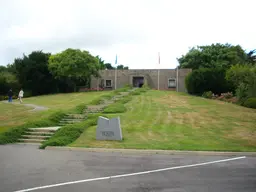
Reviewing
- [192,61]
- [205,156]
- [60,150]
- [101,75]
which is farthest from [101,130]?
[192,61]

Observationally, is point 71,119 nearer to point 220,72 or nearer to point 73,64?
point 220,72

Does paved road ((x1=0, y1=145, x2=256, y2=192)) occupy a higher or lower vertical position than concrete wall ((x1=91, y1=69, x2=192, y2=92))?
lower

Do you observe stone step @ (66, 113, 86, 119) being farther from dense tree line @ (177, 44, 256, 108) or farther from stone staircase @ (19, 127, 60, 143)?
dense tree line @ (177, 44, 256, 108)

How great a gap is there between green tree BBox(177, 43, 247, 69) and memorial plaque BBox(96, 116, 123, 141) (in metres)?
37.3

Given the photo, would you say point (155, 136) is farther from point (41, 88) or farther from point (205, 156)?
point (41, 88)

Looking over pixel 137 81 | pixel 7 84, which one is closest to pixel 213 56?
pixel 137 81

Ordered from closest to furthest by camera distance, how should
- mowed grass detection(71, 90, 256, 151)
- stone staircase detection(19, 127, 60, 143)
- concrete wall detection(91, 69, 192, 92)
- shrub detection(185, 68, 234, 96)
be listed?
mowed grass detection(71, 90, 256, 151), stone staircase detection(19, 127, 60, 143), shrub detection(185, 68, 234, 96), concrete wall detection(91, 69, 192, 92)

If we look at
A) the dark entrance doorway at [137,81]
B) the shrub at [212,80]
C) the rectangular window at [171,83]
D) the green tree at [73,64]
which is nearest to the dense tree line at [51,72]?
the green tree at [73,64]

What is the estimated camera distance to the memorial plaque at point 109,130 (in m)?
13.2

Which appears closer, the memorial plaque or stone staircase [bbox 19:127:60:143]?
the memorial plaque

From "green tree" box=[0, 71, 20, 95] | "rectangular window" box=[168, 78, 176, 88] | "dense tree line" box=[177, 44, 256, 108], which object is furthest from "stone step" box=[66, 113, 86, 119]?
"green tree" box=[0, 71, 20, 95]

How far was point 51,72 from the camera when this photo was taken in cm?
4475

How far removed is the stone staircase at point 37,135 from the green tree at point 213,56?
37.5m

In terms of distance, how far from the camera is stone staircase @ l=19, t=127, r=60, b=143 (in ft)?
46.7
